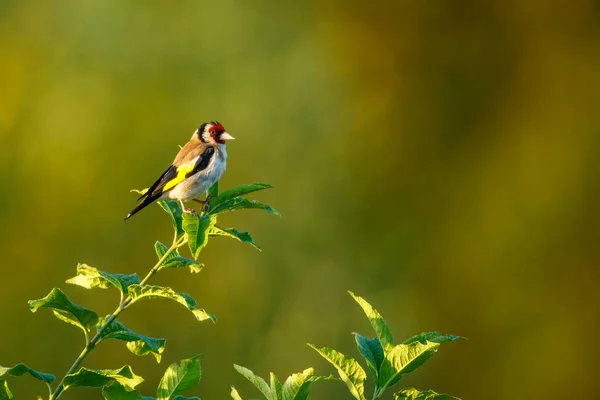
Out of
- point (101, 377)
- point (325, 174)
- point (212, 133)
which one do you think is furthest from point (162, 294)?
point (325, 174)

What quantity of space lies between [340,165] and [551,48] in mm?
7206

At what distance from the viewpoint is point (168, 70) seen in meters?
21.2

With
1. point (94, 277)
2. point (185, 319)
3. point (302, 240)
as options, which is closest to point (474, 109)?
point (302, 240)

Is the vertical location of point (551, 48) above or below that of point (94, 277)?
above

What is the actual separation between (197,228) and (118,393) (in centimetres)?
66

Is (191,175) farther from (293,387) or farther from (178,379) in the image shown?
(293,387)

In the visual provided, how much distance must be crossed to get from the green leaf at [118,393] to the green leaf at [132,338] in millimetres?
133

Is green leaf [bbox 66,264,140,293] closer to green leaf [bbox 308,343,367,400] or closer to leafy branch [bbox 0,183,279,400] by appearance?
leafy branch [bbox 0,183,279,400]

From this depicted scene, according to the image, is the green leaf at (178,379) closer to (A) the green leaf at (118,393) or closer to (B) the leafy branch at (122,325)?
(B) the leafy branch at (122,325)

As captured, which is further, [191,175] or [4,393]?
[191,175]

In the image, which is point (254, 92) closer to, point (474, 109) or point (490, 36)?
point (474, 109)

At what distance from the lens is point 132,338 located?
9.45 feet

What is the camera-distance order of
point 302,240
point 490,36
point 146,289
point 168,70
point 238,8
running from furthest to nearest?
point 490,36 < point 238,8 < point 168,70 < point 302,240 < point 146,289

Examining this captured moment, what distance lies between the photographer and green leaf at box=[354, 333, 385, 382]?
2848 mm
